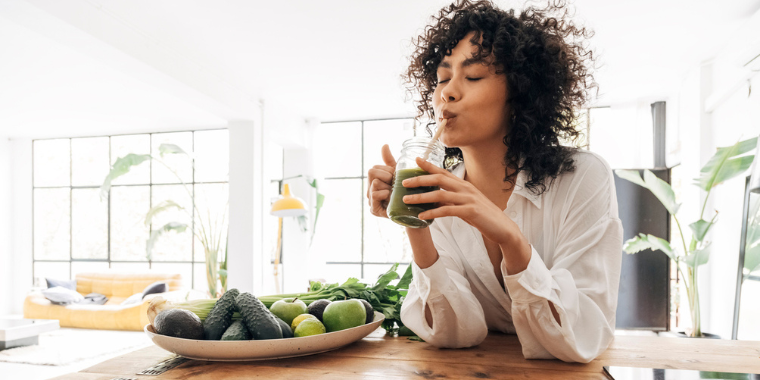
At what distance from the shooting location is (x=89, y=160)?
960 centimetres

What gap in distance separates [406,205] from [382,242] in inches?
305

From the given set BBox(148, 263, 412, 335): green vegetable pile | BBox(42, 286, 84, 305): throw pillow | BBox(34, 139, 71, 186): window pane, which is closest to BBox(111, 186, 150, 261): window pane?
BBox(34, 139, 71, 186): window pane

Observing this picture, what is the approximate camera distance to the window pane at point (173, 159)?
30.2 ft

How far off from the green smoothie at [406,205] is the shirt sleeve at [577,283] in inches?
7.1

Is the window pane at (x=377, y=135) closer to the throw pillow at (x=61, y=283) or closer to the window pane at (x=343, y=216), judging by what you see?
the window pane at (x=343, y=216)

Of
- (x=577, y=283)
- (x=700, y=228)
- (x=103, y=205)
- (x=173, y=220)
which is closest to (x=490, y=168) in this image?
(x=577, y=283)

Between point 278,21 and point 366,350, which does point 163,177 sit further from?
point 366,350

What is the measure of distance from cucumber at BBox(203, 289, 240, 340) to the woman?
32 centimetres

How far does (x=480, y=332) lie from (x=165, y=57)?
446 cm

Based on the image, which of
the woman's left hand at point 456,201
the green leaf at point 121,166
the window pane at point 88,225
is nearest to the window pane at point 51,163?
the window pane at point 88,225

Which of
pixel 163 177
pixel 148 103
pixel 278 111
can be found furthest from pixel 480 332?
pixel 163 177

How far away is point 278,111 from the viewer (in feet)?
23.9

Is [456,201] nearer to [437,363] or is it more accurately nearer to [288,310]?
[437,363]

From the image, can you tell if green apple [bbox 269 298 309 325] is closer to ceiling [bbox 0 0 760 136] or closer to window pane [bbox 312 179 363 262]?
→ ceiling [bbox 0 0 760 136]
